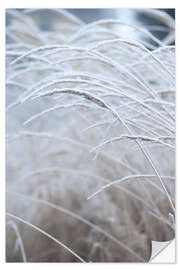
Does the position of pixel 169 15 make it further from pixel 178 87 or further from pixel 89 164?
pixel 89 164

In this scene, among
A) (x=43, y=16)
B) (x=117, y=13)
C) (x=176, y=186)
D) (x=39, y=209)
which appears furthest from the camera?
(x=43, y=16)

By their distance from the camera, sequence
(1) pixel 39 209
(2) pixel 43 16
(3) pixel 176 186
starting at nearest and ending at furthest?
(3) pixel 176 186 < (1) pixel 39 209 < (2) pixel 43 16

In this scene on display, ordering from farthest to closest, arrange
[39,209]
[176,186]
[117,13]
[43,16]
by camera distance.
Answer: [43,16]
[39,209]
[117,13]
[176,186]

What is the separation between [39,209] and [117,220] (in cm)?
27

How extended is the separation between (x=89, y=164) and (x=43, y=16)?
637 mm

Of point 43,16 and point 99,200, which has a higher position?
point 43,16

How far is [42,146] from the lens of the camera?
4.16 feet

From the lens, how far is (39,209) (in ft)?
4.14

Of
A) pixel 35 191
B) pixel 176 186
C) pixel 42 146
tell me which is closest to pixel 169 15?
pixel 176 186

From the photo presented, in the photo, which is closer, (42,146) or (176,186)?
(176,186)

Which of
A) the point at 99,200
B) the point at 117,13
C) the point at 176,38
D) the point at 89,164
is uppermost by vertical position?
the point at 117,13

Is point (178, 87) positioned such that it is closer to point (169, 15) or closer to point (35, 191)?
point (169, 15)

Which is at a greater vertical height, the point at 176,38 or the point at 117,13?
the point at 117,13
